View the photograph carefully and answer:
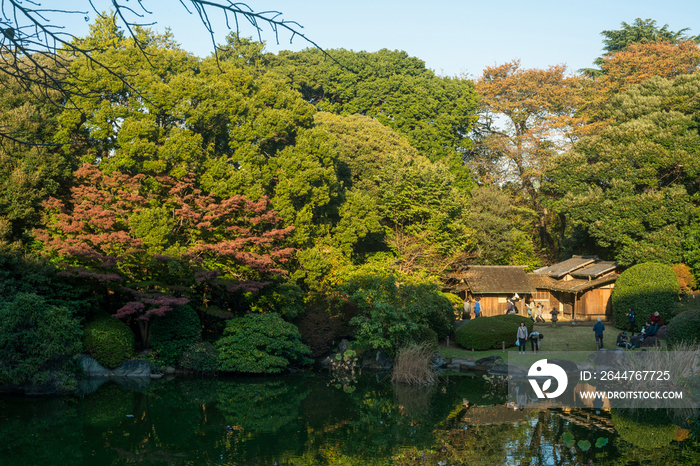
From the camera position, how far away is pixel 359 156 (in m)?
29.3

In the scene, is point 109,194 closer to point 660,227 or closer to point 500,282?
point 500,282

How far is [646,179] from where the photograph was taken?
2547 centimetres

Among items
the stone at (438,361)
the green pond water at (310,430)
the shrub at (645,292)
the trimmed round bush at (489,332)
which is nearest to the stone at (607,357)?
the green pond water at (310,430)

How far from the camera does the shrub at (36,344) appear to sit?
14.0 meters

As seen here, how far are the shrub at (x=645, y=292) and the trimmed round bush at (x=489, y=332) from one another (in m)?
5.53

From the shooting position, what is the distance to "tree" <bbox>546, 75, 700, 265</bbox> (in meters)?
24.5

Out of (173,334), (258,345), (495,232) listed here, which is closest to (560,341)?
(495,232)

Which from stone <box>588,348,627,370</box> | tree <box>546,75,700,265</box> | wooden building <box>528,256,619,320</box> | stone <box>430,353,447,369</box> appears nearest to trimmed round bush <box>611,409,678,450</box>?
stone <box>588,348,627,370</box>

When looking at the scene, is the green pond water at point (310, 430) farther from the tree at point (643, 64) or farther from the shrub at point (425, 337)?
the tree at point (643, 64)

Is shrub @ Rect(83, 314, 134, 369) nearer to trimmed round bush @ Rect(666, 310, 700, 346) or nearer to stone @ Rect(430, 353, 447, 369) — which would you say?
stone @ Rect(430, 353, 447, 369)

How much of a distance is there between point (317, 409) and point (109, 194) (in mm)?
10674

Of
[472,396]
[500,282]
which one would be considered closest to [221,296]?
[472,396]

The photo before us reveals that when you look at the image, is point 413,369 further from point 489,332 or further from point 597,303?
point 597,303

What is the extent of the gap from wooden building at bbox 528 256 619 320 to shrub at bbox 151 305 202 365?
1744cm
